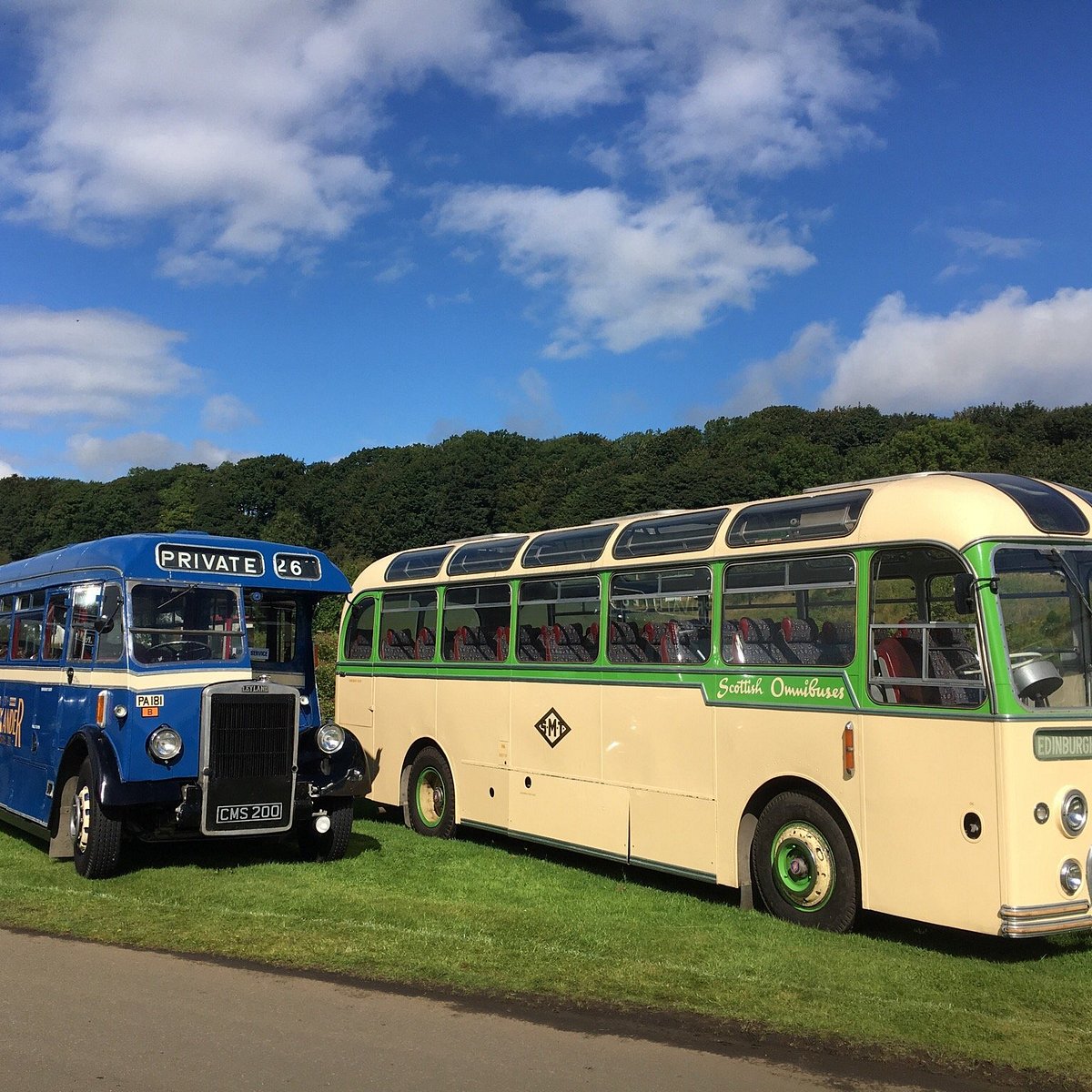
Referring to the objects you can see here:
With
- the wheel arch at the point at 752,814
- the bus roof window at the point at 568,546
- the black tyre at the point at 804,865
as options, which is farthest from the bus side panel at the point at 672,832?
the bus roof window at the point at 568,546

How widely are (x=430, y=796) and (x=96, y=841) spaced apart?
4.38m

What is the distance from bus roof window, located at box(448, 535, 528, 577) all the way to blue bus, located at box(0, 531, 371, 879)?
5.25 feet

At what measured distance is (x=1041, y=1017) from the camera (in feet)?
22.1

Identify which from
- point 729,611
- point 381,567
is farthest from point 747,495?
point 729,611

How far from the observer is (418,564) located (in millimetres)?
14656

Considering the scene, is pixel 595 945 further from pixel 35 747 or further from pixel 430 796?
pixel 35 747

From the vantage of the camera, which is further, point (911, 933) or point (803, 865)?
point (803, 865)

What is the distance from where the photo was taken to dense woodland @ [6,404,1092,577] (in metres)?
74.2

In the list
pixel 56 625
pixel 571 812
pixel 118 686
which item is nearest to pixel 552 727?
pixel 571 812

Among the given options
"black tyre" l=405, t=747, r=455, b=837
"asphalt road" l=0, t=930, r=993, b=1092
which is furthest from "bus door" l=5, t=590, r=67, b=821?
"asphalt road" l=0, t=930, r=993, b=1092

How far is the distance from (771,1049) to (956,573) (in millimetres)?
3501

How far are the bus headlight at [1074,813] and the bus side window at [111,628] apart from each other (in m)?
8.01

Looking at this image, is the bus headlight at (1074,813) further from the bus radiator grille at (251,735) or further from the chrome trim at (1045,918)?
the bus radiator grille at (251,735)

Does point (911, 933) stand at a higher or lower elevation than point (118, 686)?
lower
